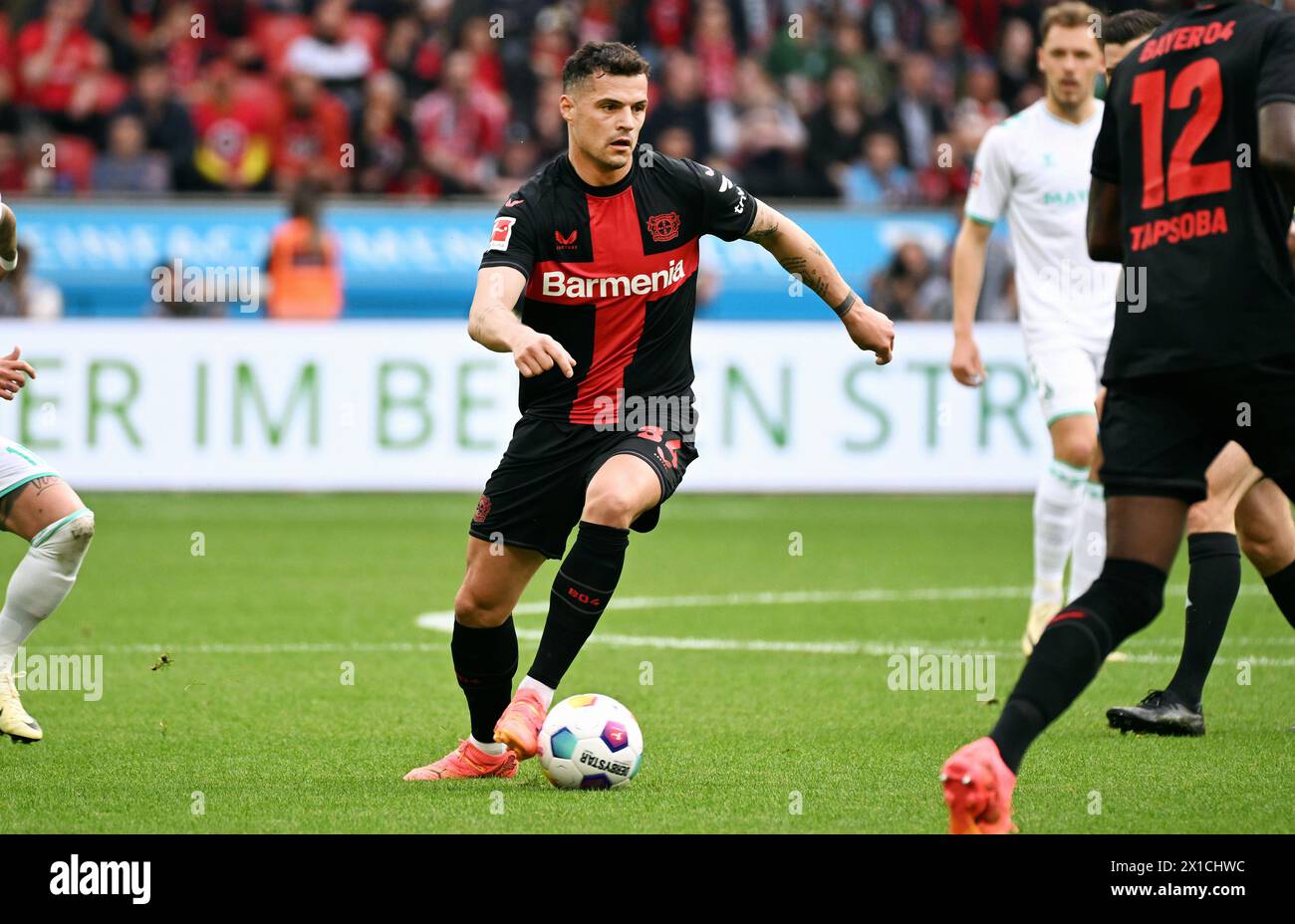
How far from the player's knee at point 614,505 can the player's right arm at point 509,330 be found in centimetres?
38

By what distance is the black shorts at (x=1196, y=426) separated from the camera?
4.27m

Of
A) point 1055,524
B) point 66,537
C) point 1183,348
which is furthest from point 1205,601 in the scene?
point 66,537

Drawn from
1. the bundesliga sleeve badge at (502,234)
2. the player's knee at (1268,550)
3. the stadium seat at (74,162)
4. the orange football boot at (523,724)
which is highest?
the stadium seat at (74,162)

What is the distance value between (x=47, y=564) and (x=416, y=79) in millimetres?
14128

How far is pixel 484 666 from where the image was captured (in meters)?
5.84

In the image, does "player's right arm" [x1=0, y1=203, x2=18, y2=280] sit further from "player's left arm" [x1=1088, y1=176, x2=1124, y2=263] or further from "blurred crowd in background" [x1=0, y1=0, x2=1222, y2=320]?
"blurred crowd in background" [x1=0, y1=0, x2=1222, y2=320]

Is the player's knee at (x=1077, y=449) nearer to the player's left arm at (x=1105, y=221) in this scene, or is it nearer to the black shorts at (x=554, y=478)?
the black shorts at (x=554, y=478)

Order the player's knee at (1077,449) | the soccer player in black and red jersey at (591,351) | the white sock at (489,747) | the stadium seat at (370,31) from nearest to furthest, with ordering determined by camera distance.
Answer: the soccer player in black and red jersey at (591,351) → the white sock at (489,747) → the player's knee at (1077,449) → the stadium seat at (370,31)

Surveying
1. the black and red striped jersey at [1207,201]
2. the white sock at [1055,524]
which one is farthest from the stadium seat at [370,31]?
the black and red striped jersey at [1207,201]

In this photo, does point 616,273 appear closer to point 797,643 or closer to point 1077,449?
point 1077,449

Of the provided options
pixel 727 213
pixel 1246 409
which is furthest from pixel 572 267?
pixel 1246 409

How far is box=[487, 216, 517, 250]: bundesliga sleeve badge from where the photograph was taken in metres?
5.59

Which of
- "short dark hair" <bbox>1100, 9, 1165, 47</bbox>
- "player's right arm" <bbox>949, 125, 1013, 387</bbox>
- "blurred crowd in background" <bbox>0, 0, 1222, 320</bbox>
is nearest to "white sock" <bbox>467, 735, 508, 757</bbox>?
"player's right arm" <bbox>949, 125, 1013, 387</bbox>

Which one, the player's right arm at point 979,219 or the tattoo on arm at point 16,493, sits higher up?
the player's right arm at point 979,219
